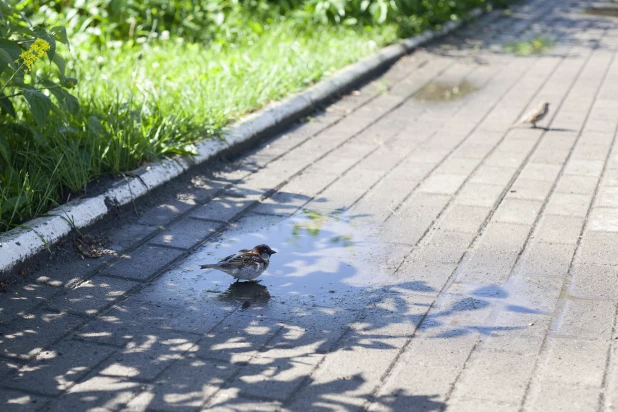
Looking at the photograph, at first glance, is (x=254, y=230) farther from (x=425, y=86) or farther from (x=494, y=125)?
(x=425, y=86)

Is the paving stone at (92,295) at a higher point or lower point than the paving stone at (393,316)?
higher

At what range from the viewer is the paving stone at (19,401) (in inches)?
147

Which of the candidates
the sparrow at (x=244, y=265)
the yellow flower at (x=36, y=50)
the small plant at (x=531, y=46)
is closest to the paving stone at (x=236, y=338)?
the sparrow at (x=244, y=265)

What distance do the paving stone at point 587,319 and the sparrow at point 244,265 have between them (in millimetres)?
1787

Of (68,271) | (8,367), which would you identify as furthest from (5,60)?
(8,367)

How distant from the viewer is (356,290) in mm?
5031

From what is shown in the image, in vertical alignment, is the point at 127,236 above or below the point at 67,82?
below

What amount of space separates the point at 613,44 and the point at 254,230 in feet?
31.4

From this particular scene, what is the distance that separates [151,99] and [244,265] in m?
3.37

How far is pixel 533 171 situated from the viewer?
287 inches

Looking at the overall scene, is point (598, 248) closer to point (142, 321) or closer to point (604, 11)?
point (142, 321)

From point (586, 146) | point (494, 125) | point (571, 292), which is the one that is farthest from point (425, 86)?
point (571, 292)

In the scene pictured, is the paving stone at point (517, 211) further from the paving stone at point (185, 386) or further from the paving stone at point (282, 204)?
the paving stone at point (185, 386)

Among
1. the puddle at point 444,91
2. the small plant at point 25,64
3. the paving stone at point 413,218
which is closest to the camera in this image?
the small plant at point 25,64
